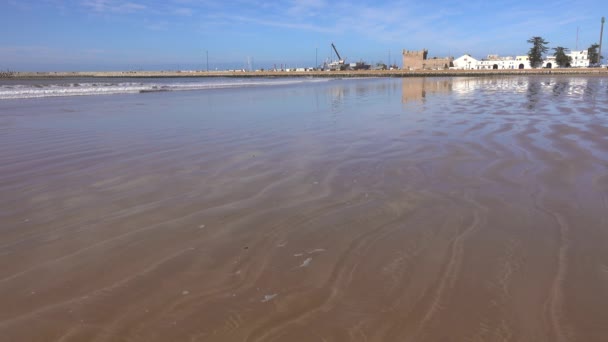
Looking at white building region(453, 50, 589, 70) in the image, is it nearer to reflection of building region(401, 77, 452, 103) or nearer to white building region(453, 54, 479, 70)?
white building region(453, 54, 479, 70)

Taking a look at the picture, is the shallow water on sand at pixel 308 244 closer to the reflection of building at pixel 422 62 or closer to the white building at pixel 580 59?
the reflection of building at pixel 422 62

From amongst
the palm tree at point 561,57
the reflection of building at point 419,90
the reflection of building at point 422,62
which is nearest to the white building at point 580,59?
the palm tree at point 561,57

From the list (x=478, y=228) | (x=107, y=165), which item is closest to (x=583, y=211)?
(x=478, y=228)

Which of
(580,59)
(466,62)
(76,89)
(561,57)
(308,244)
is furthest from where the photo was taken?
(466,62)

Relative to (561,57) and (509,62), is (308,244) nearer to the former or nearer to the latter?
(561,57)

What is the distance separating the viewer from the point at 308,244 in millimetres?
2912

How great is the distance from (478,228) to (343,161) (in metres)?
2.49

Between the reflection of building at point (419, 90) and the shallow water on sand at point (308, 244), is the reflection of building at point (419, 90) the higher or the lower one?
the higher one

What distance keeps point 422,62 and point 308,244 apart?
9977 cm

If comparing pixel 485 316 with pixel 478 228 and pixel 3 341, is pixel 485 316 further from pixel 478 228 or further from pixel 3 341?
pixel 3 341

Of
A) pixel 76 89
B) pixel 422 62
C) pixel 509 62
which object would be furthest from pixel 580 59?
pixel 76 89

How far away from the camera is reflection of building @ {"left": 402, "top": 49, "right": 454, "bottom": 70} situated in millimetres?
94500

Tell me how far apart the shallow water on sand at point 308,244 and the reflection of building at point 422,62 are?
9486 cm

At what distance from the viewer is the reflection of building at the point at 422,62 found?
310 feet
